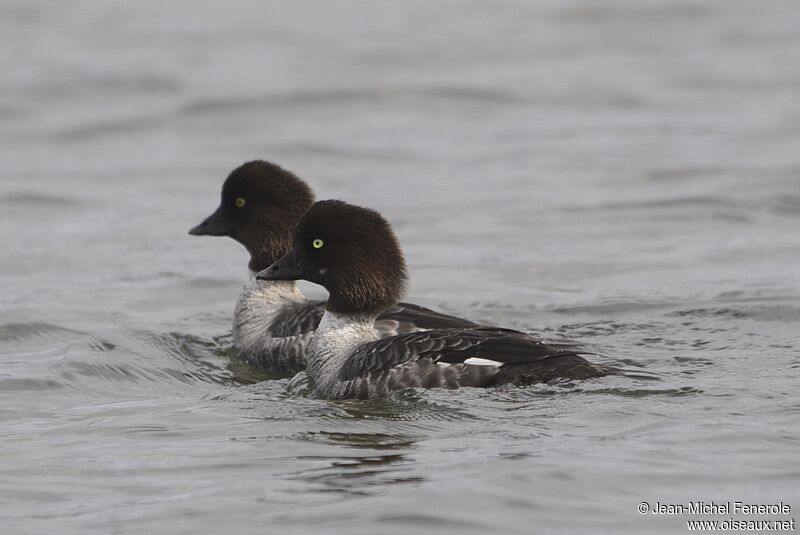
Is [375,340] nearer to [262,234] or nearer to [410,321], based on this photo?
[410,321]

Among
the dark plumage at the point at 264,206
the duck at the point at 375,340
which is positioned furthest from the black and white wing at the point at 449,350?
the dark plumage at the point at 264,206

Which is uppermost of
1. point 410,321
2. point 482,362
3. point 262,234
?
point 262,234

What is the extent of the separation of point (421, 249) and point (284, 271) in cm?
527

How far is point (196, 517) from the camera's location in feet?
23.3

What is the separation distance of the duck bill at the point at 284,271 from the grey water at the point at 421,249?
2.57 ft

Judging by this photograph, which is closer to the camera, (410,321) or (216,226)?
(410,321)

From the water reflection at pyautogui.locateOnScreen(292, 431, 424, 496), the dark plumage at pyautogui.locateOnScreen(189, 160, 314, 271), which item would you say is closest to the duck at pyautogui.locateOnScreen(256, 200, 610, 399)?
the water reflection at pyautogui.locateOnScreen(292, 431, 424, 496)

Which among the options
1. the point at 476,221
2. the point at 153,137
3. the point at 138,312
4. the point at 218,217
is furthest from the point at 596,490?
the point at 153,137

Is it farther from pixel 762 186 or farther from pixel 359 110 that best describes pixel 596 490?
pixel 359 110

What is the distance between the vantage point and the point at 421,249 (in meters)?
15.3

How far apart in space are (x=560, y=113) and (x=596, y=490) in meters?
15.2

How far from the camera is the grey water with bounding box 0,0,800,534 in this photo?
295 inches

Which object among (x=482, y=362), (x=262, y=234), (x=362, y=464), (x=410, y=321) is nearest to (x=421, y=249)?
(x=262, y=234)

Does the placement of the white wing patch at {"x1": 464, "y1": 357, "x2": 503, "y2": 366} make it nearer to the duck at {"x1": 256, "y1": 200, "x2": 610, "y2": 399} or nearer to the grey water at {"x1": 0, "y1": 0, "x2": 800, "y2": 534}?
the duck at {"x1": 256, "y1": 200, "x2": 610, "y2": 399}
